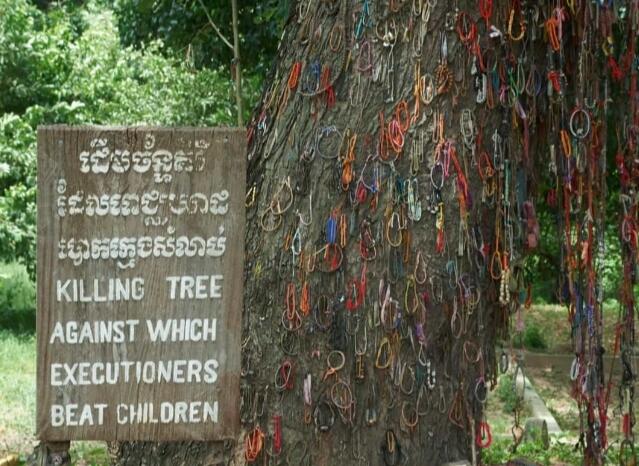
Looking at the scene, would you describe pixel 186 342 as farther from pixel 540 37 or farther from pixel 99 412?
pixel 540 37

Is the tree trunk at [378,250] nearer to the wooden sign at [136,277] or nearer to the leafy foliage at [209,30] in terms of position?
the wooden sign at [136,277]

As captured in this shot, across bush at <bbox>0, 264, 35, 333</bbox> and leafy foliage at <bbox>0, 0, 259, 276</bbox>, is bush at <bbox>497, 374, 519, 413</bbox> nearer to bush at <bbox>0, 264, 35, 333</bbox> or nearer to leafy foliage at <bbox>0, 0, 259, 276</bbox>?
leafy foliage at <bbox>0, 0, 259, 276</bbox>

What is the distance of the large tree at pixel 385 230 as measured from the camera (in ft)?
12.4

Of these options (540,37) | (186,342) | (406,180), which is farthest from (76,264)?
(540,37)

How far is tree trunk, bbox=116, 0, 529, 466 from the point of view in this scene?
3.79 metres

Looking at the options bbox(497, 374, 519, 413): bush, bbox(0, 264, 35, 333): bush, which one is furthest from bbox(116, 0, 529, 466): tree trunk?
bbox(0, 264, 35, 333): bush

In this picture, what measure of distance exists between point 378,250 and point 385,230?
0.08 metres

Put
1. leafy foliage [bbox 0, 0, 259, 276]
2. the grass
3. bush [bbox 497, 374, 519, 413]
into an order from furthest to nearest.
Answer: leafy foliage [bbox 0, 0, 259, 276], bush [bbox 497, 374, 519, 413], the grass

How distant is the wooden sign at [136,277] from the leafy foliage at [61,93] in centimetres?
858

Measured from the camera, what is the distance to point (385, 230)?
3.80 meters

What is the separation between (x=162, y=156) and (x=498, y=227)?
4.87ft

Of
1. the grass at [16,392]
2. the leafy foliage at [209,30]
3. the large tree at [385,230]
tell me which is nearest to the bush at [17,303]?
the grass at [16,392]

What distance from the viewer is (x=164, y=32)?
858 centimetres

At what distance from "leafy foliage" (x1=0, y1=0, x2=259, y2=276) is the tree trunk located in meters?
7.79
